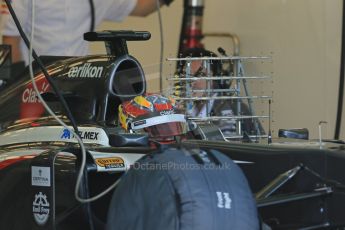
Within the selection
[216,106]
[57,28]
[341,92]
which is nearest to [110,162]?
[216,106]

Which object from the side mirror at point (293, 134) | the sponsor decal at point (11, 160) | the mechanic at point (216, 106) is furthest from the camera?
the mechanic at point (216, 106)

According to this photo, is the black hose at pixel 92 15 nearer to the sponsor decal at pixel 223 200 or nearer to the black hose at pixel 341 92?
the black hose at pixel 341 92

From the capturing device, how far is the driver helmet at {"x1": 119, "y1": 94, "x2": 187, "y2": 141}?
1.80 metres

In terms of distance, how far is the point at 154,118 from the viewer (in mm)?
1801

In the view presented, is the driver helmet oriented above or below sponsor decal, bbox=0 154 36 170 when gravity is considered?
above

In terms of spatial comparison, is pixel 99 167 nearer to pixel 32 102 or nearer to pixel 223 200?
pixel 223 200

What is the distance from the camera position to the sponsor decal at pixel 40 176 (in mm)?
1541

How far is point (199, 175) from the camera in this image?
1.27 meters

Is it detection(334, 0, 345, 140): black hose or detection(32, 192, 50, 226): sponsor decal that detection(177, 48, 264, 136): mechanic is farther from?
detection(334, 0, 345, 140): black hose

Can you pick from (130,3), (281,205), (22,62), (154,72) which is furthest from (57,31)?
(281,205)

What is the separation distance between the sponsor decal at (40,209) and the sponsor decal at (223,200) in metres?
0.43

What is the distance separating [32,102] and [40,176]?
549mm

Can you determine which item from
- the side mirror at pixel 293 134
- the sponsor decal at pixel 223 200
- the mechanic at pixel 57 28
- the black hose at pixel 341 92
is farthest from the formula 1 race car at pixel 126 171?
the black hose at pixel 341 92

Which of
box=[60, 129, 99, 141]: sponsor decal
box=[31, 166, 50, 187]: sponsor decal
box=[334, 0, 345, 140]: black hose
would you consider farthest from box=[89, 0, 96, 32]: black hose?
box=[31, 166, 50, 187]: sponsor decal
